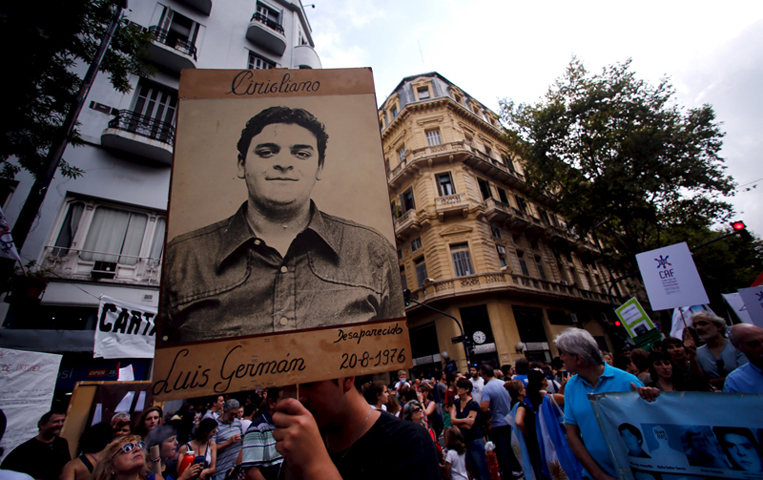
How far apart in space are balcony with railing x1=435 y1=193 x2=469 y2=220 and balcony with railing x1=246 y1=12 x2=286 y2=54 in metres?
11.5

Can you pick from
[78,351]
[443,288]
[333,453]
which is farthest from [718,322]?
[443,288]

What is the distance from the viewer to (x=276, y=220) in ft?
5.26

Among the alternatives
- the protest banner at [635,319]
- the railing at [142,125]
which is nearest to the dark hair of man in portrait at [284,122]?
the protest banner at [635,319]

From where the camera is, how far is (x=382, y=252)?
1619mm

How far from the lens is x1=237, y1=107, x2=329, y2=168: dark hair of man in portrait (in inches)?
66.2

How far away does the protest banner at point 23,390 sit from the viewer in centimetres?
471

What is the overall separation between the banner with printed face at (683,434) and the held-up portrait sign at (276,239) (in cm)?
181

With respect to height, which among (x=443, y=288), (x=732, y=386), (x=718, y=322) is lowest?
(x=732, y=386)

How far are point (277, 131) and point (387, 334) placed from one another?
125 centimetres

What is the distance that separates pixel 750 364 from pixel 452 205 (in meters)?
16.7

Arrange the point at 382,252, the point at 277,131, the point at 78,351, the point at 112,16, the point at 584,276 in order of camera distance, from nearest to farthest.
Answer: the point at 382,252
the point at 277,131
the point at 112,16
the point at 78,351
the point at 584,276

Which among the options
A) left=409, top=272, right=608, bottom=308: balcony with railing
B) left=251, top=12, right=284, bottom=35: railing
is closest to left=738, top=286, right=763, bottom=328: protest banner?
left=409, top=272, right=608, bottom=308: balcony with railing

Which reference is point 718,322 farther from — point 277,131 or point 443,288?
point 443,288

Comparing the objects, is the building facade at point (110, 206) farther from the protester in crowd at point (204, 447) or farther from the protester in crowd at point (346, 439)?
the protester in crowd at point (346, 439)
